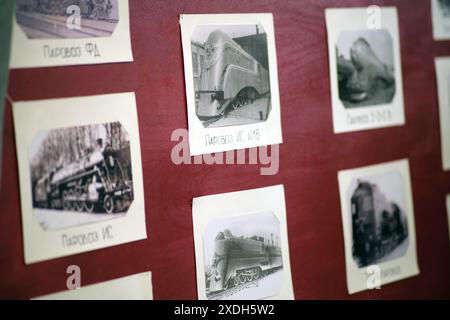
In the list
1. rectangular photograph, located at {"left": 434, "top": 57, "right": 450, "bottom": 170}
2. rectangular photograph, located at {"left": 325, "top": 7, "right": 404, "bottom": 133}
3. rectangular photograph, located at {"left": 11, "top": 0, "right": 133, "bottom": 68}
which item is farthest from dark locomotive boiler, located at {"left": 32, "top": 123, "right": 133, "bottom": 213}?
rectangular photograph, located at {"left": 434, "top": 57, "right": 450, "bottom": 170}

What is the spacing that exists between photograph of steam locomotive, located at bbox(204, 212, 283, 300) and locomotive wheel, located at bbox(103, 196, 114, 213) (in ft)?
0.55

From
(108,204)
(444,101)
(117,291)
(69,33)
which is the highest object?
(69,33)

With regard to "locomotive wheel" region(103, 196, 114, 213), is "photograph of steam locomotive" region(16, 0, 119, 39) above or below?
above

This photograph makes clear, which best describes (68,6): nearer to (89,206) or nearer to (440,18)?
(89,206)

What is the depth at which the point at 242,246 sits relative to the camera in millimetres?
873

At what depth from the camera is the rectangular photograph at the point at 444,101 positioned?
1100 mm

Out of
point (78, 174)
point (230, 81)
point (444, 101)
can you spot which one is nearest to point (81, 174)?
point (78, 174)

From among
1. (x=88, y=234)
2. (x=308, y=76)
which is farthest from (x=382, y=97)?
(x=88, y=234)

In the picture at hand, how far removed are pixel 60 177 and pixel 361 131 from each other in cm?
58

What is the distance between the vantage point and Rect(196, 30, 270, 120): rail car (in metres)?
0.83

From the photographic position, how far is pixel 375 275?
3.37 ft

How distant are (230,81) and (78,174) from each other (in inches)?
11.5

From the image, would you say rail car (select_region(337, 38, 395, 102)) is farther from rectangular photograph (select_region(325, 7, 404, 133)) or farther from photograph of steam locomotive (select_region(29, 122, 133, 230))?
photograph of steam locomotive (select_region(29, 122, 133, 230))

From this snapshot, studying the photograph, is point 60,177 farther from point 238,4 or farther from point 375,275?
point 375,275
